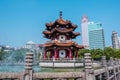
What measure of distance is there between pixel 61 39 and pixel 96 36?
128701 mm

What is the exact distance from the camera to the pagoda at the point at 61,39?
2908 cm

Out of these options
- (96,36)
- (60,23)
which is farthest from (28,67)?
(96,36)

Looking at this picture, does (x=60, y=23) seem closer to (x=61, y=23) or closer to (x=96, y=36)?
(x=61, y=23)

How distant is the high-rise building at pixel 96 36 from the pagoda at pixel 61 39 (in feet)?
402

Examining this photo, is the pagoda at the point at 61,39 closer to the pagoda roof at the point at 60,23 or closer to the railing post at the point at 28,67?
the pagoda roof at the point at 60,23

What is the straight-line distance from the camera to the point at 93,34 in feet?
517

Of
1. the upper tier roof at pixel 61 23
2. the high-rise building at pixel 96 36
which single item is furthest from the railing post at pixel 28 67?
the high-rise building at pixel 96 36

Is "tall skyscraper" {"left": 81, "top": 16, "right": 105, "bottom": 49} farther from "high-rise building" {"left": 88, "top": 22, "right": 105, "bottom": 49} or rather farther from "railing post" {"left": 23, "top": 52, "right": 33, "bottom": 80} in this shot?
"railing post" {"left": 23, "top": 52, "right": 33, "bottom": 80}

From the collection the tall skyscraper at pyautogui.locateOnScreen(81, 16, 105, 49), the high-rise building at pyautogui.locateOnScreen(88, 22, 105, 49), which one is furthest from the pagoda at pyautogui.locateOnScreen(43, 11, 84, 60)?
the high-rise building at pyautogui.locateOnScreen(88, 22, 105, 49)

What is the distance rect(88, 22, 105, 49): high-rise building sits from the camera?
150400 mm

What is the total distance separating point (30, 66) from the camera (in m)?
7.95

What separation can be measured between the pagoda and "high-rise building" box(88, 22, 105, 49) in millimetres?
122664

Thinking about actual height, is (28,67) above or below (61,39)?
below

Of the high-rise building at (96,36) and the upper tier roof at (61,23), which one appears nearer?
the upper tier roof at (61,23)
